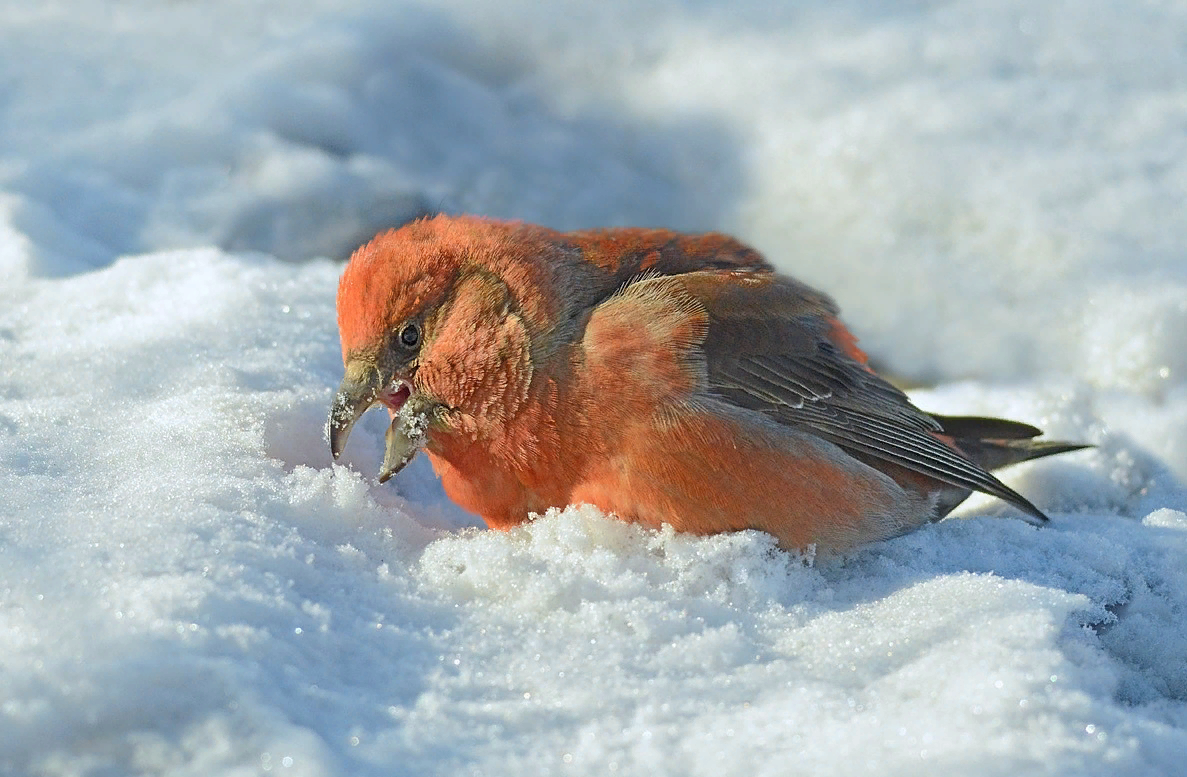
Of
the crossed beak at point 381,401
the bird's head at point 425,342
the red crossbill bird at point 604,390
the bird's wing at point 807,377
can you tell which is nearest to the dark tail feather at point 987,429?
the bird's wing at point 807,377

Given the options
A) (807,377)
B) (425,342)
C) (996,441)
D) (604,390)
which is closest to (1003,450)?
(996,441)

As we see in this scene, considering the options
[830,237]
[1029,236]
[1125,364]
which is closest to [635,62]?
[830,237]

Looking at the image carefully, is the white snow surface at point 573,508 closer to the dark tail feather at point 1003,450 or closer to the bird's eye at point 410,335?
the dark tail feather at point 1003,450

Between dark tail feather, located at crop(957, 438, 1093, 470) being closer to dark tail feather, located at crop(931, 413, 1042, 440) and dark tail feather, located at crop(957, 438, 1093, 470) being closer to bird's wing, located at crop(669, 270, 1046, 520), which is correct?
dark tail feather, located at crop(931, 413, 1042, 440)

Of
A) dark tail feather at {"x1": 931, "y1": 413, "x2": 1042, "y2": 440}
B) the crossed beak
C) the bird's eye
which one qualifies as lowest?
the crossed beak

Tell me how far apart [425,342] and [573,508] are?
0.53m

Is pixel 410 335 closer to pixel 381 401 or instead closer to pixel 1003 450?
pixel 381 401

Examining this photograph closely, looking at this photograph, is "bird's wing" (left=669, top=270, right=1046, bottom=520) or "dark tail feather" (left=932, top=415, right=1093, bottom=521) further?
"dark tail feather" (left=932, top=415, right=1093, bottom=521)

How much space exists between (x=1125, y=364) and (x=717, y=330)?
7.17 ft

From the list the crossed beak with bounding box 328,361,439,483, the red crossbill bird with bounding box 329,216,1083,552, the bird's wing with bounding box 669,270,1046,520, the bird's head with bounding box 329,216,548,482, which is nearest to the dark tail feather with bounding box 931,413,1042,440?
the bird's wing with bounding box 669,270,1046,520

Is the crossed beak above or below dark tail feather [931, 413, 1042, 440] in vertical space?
below

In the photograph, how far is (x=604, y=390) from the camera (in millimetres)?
2525

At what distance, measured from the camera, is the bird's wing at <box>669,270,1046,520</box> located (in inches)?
107

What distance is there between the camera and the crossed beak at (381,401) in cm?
263
